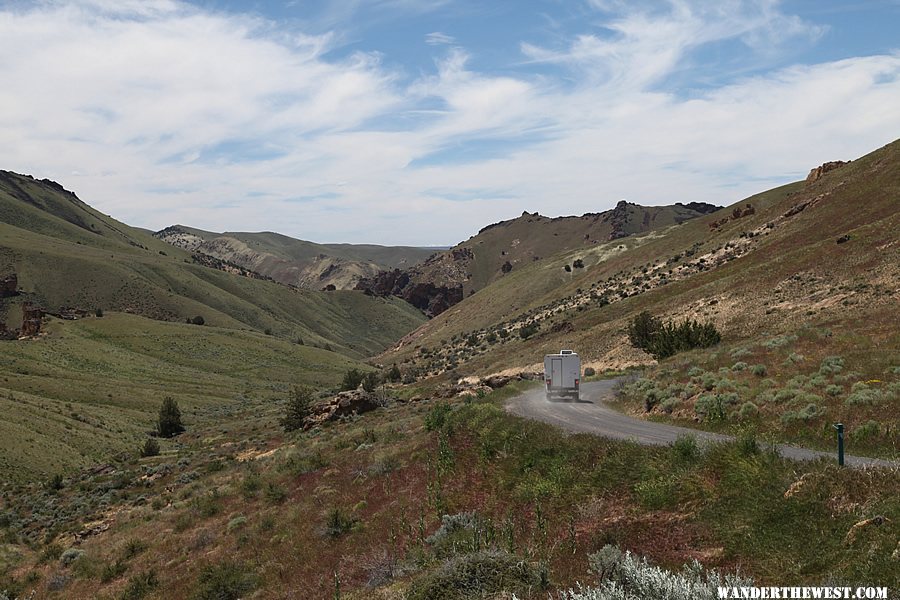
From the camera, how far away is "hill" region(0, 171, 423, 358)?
123m

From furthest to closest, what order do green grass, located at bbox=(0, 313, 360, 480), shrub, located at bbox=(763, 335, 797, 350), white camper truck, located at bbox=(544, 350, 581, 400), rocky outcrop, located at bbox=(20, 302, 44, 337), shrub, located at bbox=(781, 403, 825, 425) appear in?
rocky outcrop, located at bbox=(20, 302, 44, 337)
green grass, located at bbox=(0, 313, 360, 480)
white camper truck, located at bbox=(544, 350, 581, 400)
shrub, located at bbox=(763, 335, 797, 350)
shrub, located at bbox=(781, 403, 825, 425)

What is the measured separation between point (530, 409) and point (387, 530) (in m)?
10.8

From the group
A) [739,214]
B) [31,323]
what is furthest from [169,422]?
[739,214]

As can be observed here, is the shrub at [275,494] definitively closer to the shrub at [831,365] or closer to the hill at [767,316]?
the hill at [767,316]

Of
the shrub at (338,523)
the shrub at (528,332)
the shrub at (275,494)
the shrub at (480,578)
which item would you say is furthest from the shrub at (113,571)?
the shrub at (528,332)

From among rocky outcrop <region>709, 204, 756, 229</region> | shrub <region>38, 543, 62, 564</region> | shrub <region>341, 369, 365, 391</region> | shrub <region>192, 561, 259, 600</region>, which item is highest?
rocky outcrop <region>709, 204, 756, 229</region>

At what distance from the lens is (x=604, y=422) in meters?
19.7

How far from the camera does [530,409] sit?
23.3m

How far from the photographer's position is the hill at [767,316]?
16.6 m

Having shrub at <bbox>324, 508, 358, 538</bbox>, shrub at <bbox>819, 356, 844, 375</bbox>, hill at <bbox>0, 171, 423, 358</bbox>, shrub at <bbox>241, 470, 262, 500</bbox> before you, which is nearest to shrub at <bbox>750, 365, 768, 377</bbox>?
shrub at <bbox>819, 356, 844, 375</bbox>

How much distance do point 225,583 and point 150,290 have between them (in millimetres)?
134475

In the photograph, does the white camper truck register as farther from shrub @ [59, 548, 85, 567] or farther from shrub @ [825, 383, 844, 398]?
shrub @ [59, 548, 85, 567]

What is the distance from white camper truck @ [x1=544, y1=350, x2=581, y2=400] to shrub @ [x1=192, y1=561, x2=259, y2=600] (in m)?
16.3

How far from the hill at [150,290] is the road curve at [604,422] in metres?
115
